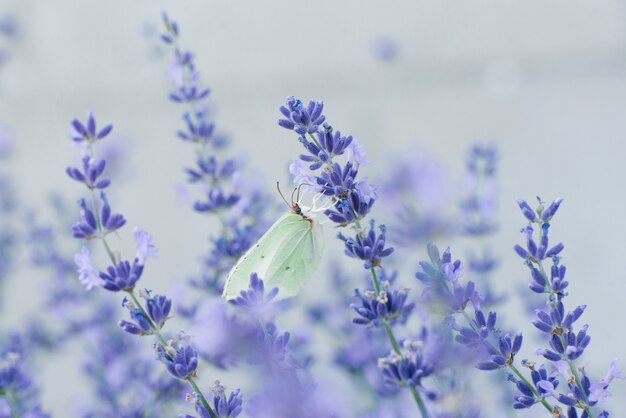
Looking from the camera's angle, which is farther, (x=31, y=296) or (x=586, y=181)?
(x=31, y=296)

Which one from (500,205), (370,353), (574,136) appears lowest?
(500,205)

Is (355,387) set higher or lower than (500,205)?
higher

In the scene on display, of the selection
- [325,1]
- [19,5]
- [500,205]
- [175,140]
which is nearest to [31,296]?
[175,140]

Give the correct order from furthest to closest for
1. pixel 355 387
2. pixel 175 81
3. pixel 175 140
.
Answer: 1. pixel 175 140
2. pixel 355 387
3. pixel 175 81

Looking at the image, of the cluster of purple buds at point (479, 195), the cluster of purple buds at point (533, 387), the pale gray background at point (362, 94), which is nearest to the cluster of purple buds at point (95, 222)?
the cluster of purple buds at point (533, 387)

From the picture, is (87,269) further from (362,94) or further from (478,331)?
(362,94)

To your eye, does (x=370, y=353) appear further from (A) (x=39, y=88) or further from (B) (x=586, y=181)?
(A) (x=39, y=88)

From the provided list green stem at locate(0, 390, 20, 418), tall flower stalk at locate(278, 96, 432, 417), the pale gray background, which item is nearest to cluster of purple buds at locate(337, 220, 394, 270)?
tall flower stalk at locate(278, 96, 432, 417)
